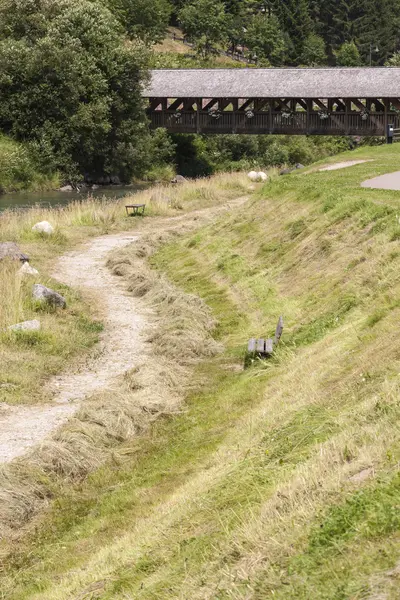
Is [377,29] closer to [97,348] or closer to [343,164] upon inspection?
[343,164]

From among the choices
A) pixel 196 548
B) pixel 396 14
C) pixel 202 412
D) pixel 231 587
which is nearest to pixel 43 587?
pixel 196 548

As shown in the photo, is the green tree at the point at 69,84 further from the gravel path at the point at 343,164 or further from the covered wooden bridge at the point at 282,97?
the gravel path at the point at 343,164

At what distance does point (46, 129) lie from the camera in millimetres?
54000

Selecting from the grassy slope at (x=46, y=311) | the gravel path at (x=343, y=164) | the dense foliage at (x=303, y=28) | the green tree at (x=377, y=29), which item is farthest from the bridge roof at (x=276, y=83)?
the green tree at (x=377, y=29)

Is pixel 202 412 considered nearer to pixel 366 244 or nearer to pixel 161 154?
pixel 366 244

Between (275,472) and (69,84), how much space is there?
46854 millimetres

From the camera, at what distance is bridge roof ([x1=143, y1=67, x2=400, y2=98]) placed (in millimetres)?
55094

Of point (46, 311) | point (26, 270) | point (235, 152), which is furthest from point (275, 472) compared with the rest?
point (235, 152)

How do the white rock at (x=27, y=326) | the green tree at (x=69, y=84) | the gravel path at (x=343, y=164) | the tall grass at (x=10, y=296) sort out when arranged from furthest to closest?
the green tree at (x=69, y=84), the gravel path at (x=343, y=164), the tall grass at (x=10, y=296), the white rock at (x=27, y=326)

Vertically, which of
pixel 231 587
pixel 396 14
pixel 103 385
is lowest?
pixel 103 385

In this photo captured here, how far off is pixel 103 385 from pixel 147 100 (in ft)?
152

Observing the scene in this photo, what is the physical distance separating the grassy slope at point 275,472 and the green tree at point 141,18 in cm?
7094

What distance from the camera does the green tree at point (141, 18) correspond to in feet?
281

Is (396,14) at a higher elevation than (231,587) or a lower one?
higher
